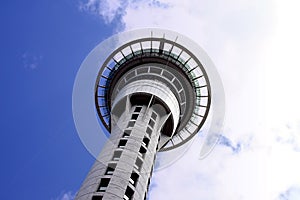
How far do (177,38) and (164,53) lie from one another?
3010mm

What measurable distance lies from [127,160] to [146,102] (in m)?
11.6

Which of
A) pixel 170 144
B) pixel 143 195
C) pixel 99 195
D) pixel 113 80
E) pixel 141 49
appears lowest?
pixel 99 195

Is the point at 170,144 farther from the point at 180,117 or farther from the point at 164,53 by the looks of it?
the point at 164,53

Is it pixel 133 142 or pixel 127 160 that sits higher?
pixel 133 142

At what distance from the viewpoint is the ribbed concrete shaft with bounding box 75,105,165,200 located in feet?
101

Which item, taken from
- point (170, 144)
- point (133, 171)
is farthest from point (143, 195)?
point (170, 144)

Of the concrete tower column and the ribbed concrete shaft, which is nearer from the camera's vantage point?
the ribbed concrete shaft

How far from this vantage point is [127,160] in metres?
34.1

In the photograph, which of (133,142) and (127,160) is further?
(133,142)

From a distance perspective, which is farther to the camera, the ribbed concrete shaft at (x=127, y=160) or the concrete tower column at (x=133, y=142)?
the concrete tower column at (x=133, y=142)

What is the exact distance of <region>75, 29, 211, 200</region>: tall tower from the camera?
3525 centimetres

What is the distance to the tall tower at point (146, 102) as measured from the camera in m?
35.2

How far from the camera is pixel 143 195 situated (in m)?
33.0

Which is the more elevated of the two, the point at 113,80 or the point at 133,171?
the point at 113,80
